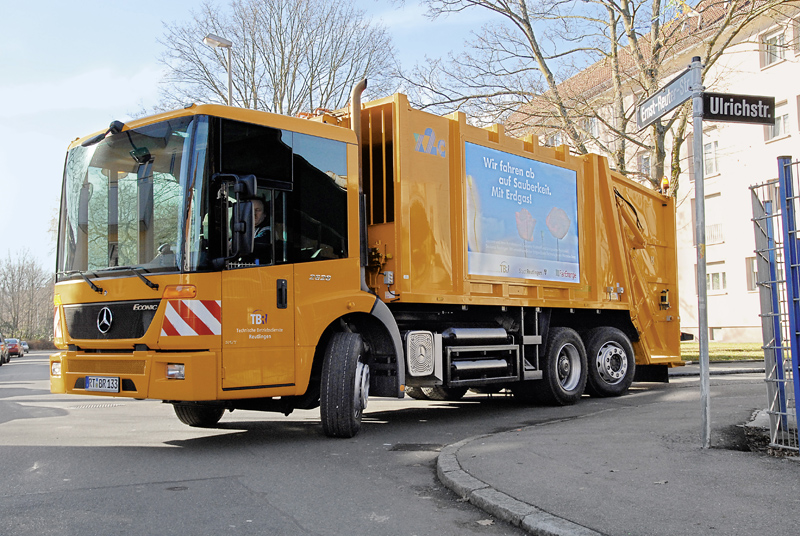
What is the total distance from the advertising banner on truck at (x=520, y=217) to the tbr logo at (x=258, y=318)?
3112 millimetres

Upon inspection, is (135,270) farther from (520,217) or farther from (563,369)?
(563,369)

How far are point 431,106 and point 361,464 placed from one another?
49.8ft

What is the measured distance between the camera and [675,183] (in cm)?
1839

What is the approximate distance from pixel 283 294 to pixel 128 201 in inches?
67.0

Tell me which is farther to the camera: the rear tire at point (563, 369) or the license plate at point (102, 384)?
the rear tire at point (563, 369)

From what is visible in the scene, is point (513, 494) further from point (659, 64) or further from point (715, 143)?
point (715, 143)

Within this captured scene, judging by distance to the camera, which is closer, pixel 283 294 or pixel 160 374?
pixel 160 374

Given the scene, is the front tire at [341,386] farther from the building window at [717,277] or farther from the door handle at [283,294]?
the building window at [717,277]

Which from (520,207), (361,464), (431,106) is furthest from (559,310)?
(431,106)

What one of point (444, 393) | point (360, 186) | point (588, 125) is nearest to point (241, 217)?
point (360, 186)

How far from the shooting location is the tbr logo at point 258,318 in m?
6.80

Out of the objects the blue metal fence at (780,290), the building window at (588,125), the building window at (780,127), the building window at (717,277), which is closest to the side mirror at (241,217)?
the blue metal fence at (780,290)

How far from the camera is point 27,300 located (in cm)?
8550

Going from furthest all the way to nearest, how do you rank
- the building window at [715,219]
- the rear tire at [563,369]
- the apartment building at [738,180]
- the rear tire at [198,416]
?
the building window at [715,219]
the apartment building at [738,180]
the rear tire at [563,369]
the rear tire at [198,416]
